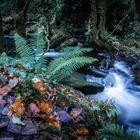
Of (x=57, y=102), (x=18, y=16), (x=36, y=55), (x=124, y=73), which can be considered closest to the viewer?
Answer: (x=57, y=102)

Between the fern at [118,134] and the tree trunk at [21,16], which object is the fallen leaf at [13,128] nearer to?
the fern at [118,134]

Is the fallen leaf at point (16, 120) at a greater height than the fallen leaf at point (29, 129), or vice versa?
the fallen leaf at point (16, 120)

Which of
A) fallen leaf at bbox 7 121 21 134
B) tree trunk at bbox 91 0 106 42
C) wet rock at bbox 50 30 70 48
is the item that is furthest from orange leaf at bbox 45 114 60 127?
tree trunk at bbox 91 0 106 42

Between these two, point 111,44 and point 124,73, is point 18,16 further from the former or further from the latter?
point 111,44

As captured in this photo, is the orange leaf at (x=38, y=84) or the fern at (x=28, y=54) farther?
the fern at (x=28, y=54)

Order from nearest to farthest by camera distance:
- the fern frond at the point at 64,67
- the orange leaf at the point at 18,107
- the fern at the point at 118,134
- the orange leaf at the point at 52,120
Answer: the fern at the point at 118,134, the orange leaf at the point at 18,107, the orange leaf at the point at 52,120, the fern frond at the point at 64,67

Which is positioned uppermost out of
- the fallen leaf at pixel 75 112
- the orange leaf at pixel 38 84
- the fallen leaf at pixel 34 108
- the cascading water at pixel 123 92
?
the orange leaf at pixel 38 84

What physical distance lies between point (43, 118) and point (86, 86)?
347 centimetres

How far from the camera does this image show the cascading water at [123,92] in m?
6.60

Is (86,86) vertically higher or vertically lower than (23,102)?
lower

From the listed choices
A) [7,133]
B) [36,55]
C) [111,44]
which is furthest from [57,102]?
[111,44]

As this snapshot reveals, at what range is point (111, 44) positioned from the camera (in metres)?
12.2

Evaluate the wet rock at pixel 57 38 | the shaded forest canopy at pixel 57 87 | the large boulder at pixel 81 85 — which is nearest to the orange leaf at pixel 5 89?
the shaded forest canopy at pixel 57 87

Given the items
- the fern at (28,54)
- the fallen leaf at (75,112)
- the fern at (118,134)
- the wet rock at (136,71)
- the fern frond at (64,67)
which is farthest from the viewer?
the wet rock at (136,71)
